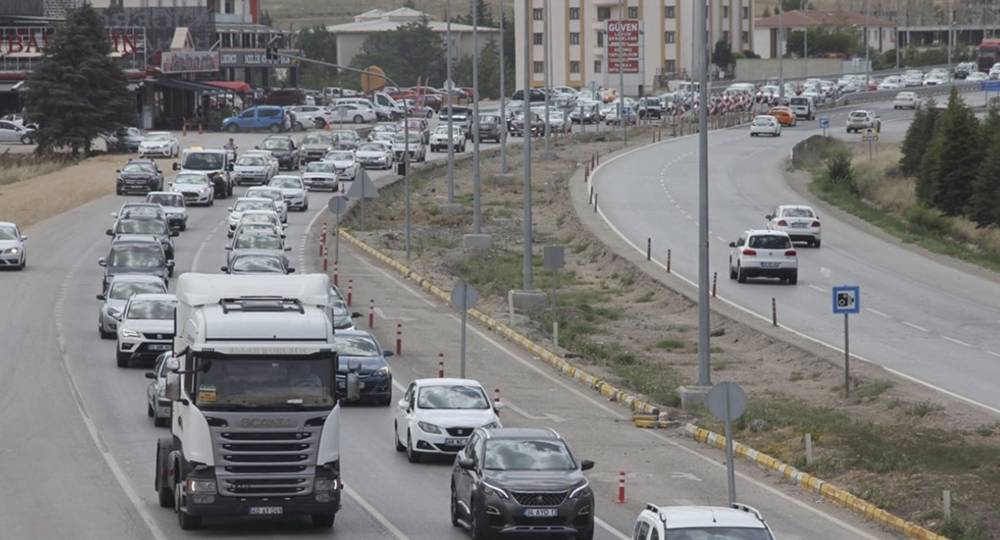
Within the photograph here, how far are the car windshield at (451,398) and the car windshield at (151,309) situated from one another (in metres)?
→ 10.4

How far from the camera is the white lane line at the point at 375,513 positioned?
912 inches

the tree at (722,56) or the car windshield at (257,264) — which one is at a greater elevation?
the tree at (722,56)

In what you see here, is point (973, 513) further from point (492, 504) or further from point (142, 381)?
point (142, 381)

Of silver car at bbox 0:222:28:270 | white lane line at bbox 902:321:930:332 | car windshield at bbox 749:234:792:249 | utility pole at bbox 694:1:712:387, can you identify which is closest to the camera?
utility pole at bbox 694:1:712:387

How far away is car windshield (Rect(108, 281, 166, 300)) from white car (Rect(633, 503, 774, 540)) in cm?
2648

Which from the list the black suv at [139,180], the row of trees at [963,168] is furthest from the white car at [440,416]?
the black suv at [139,180]

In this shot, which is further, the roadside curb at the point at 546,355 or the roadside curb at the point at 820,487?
the roadside curb at the point at 546,355

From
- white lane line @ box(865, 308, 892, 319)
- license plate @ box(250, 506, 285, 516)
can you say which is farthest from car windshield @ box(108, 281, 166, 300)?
license plate @ box(250, 506, 285, 516)

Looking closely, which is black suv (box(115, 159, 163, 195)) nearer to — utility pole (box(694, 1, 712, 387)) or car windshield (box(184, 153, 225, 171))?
car windshield (box(184, 153, 225, 171))

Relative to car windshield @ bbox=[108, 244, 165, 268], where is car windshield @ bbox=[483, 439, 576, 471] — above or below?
above

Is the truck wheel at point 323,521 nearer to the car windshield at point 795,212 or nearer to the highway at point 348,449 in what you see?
the highway at point 348,449

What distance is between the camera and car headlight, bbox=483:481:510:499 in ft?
72.8

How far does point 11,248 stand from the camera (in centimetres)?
5494

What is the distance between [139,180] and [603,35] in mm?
106589
